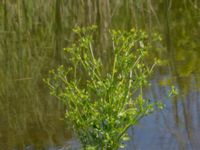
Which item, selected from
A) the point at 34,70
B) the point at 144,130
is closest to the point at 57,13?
the point at 34,70

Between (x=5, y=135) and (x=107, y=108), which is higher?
(x=107, y=108)

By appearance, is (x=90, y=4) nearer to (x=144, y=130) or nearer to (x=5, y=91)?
(x=5, y=91)

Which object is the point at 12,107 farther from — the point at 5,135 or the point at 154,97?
the point at 154,97

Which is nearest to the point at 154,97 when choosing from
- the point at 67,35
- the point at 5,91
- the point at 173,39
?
the point at 5,91

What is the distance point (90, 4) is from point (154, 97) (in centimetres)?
354

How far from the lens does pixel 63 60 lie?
564 centimetres

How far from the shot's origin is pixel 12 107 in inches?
181

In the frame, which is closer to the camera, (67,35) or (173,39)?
(173,39)

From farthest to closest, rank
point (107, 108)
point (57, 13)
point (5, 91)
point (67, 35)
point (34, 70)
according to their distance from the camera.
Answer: point (57, 13) → point (67, 35) → point (34, 70) → point (5, 91) → point (107, 108)

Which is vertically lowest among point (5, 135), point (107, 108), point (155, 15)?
point (5, 135)

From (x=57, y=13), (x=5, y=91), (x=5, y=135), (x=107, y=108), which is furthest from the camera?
(x=57, y=13)

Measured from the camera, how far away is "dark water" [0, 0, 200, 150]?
12.5 ft

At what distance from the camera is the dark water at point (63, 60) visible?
12.5ft

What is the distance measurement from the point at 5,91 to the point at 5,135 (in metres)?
0.97
